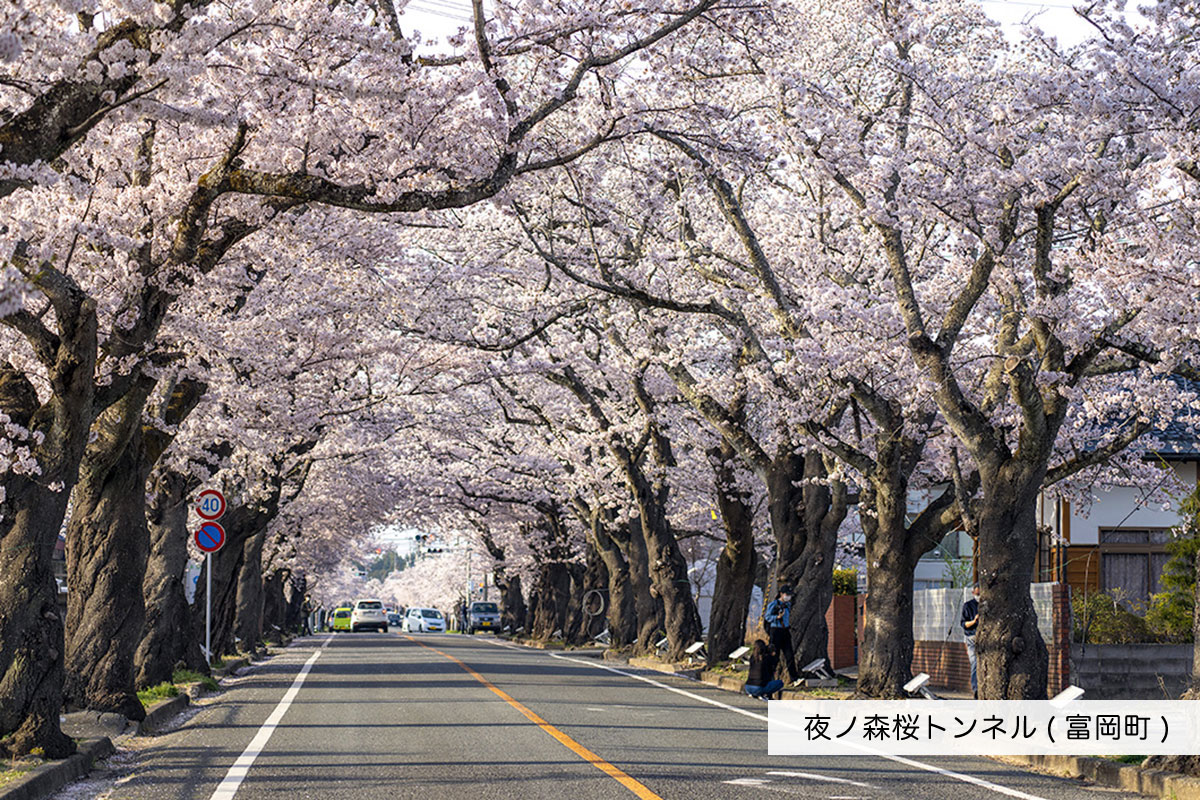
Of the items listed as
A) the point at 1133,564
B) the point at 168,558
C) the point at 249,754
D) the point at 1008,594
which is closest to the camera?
the point at 249,754

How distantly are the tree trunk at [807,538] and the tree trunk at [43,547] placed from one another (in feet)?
45.7

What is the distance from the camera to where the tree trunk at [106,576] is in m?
15.2

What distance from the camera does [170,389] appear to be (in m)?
16.9

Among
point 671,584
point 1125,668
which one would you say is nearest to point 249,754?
point 1125,668

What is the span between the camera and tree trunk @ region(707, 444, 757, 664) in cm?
2809

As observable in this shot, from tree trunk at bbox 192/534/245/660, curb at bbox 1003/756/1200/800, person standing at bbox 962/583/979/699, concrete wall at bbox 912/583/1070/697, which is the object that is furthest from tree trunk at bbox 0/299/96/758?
tree trunk at bbox 192/534/245/660

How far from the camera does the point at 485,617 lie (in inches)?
3046

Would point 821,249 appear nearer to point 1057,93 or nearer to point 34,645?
point 1057,93

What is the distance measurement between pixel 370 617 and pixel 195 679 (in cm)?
5396

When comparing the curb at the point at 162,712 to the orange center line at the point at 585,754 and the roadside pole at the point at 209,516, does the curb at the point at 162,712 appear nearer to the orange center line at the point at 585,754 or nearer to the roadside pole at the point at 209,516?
the orange center line at the point at 585,754

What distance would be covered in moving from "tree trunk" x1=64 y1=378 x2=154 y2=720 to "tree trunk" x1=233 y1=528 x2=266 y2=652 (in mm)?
22242

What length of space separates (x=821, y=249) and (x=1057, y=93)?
30.3ft

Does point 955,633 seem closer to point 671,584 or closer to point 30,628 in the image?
point 671,584

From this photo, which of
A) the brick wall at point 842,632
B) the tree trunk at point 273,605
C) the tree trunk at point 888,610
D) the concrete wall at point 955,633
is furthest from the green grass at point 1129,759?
the tree trunk at point 273,605
